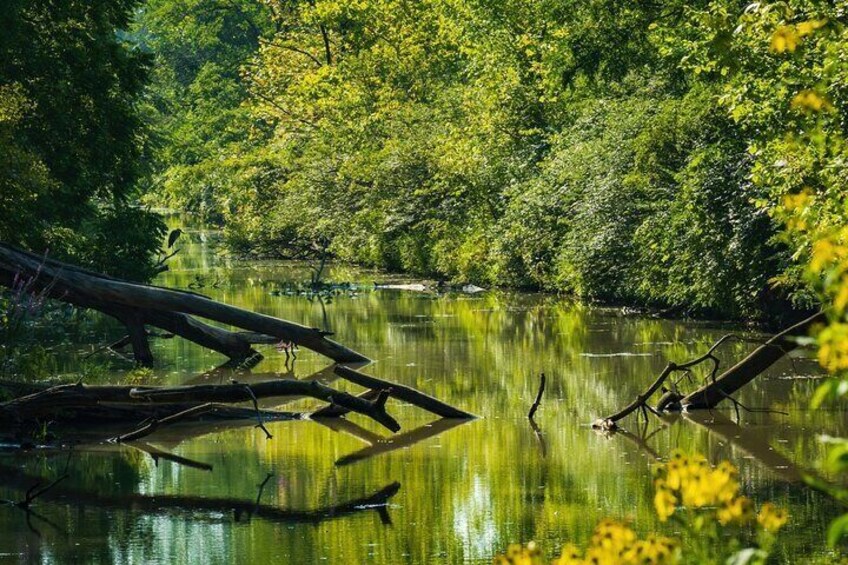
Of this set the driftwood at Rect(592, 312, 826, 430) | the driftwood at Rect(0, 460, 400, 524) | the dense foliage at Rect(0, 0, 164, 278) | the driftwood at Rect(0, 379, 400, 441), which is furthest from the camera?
the dense foliage at Rect(0, 0, 164, 278)

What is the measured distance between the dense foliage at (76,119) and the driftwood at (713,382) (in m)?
11.0

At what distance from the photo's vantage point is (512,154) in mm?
41312

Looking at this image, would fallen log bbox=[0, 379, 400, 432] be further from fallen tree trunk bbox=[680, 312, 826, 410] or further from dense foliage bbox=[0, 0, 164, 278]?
dense foliage bbox=[0, 0, 164, 278]

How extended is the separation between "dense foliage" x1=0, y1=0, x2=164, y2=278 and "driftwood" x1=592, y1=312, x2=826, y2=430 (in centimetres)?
1098

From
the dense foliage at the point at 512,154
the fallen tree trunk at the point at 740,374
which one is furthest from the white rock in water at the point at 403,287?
the fallen tree trunk at the point at 740,374

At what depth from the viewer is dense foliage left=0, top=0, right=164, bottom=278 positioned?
89.5 feet

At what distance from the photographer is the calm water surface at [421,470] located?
12711 mm

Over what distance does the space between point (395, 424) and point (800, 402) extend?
522cm

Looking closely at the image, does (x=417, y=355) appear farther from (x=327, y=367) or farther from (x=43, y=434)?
(x=43, y=434)

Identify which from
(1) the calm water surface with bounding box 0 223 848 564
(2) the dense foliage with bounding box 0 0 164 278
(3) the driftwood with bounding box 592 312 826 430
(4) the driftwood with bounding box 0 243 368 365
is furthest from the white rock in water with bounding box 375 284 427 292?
(3) the driftwood with bounding box 592 312 826 430

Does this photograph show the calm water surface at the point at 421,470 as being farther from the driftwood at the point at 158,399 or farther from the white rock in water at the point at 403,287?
the white rock in water at the point at 403,287

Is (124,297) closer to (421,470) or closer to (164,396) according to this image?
(164,396)

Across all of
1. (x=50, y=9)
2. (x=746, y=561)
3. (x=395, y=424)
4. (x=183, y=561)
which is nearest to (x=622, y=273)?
(x=50, y=9)

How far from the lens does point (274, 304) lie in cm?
3506
